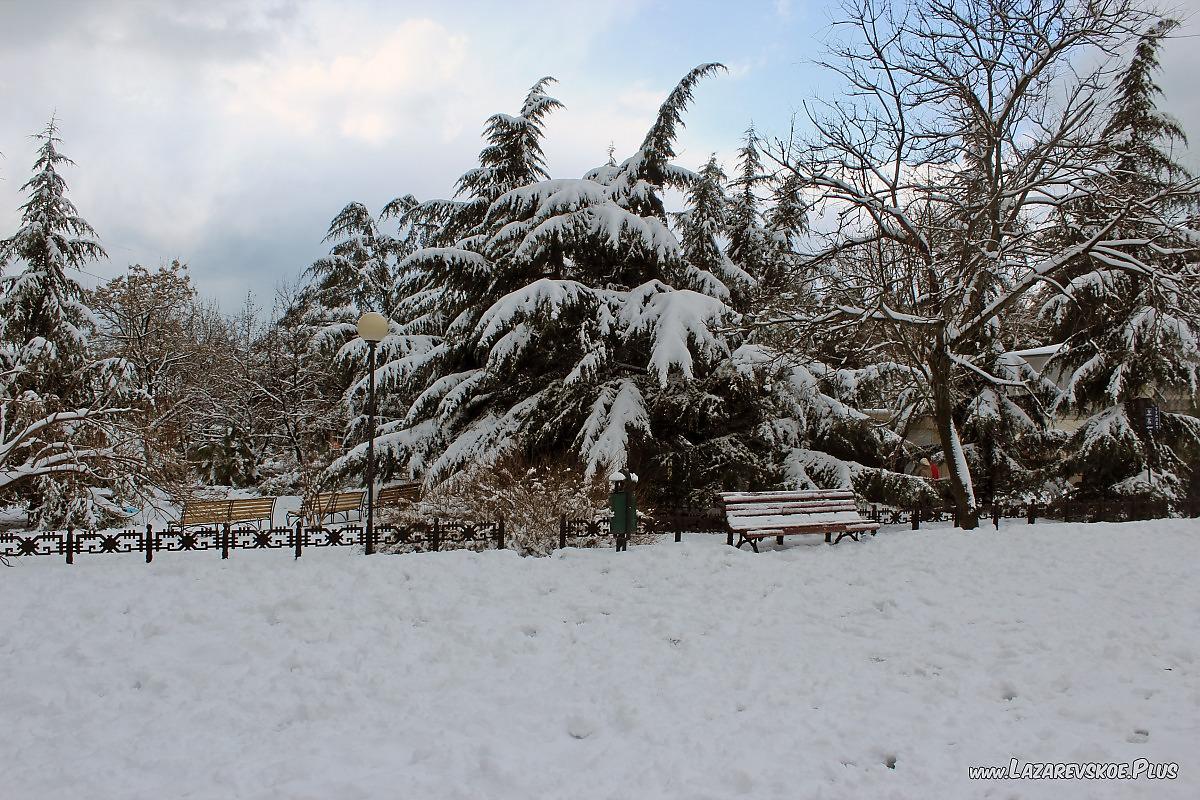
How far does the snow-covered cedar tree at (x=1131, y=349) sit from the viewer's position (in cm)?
1424

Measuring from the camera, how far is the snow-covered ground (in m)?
4.14

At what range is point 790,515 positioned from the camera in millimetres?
10758

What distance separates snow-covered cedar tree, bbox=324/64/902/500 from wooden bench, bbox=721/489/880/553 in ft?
8.67

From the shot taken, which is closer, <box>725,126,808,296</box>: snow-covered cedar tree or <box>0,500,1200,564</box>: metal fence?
<box>0,500,1200,564</box>: metal fence

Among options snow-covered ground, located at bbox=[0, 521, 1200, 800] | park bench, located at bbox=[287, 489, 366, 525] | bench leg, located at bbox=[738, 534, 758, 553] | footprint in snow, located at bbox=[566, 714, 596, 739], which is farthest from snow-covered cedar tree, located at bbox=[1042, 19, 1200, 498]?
park bench, located at bbox=[287, 489, 366, 525]

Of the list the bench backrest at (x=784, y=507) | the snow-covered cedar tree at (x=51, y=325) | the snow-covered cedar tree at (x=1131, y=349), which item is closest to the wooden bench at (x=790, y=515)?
the bench backrest at (x=784, y=507)

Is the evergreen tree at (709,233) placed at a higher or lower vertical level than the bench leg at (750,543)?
higher

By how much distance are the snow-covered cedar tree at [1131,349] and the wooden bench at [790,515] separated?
23.6ft

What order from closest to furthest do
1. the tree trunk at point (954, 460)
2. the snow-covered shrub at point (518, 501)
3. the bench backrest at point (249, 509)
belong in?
the snow-covered shrub at point (518, 501)
the tree trunk at point (954, 460)
the bench backrest at point (249, 509)

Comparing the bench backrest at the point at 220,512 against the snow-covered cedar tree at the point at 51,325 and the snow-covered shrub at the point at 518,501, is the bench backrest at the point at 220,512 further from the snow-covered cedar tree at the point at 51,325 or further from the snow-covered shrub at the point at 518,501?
the snow-covered shrub at the point at 518,501

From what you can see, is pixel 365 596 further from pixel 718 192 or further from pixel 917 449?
pixel 718 192

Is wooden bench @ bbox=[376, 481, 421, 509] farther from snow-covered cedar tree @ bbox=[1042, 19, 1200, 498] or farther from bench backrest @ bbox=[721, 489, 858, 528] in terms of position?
snow-covered cedar tree @ bbox=[1042, 19, 1200, 498]

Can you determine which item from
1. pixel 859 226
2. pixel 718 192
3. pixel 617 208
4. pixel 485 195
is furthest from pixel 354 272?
pixel 859 226

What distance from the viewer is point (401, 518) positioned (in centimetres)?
1191
